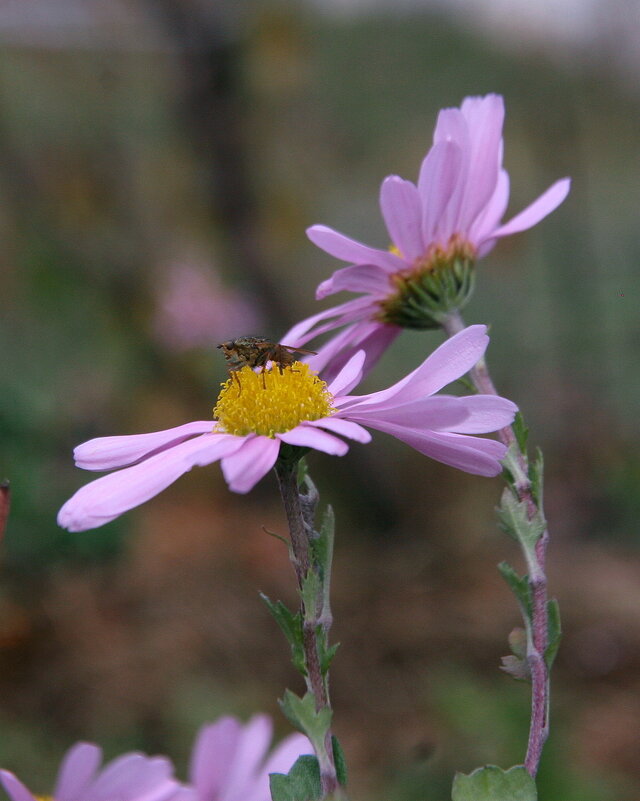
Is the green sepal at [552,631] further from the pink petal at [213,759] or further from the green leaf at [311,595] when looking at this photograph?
the pink petal at [213,759]

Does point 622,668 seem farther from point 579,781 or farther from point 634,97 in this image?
point 634,97

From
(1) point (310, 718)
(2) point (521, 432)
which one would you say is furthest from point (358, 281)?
(1) point (310, 718)

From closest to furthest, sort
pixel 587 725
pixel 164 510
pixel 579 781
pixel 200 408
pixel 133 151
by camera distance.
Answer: pixel 579 781
pixel 587 725
pixel 200 408
pixel 164 510
pixel 133 151

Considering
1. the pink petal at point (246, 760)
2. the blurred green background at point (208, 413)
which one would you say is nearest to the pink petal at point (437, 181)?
the pink petal at point (246, 760)

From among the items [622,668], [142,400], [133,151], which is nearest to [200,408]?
[142,400]

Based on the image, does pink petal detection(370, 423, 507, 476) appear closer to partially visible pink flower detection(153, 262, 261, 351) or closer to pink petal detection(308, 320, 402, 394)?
pink petal detection(308, 320, 402, 394)

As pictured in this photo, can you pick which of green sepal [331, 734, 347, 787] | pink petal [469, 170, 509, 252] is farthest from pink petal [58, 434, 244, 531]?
pink petal [469, 170, 509, 252]
